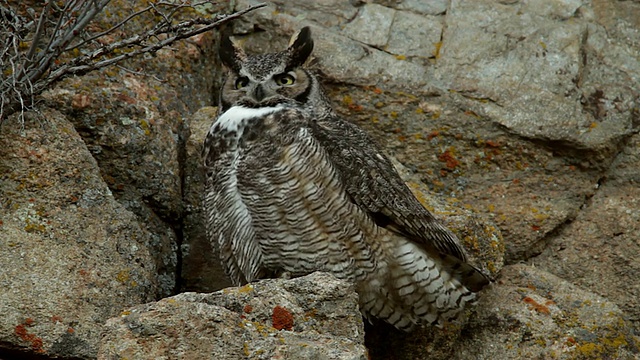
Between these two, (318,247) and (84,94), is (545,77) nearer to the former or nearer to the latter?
(318,247)

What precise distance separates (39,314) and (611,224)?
8.52 ft

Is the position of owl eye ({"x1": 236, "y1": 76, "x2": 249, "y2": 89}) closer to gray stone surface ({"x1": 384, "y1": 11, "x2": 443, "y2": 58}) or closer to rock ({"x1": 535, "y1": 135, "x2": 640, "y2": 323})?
gray stone surface ({"x1": 384, "y1": 11, "x2": 443, "y2": 58})

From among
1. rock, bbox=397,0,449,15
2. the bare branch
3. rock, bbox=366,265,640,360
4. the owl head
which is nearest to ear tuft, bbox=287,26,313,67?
the owl head

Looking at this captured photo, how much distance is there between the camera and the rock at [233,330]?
281 cm

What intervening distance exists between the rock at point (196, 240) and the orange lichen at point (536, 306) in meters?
1.36

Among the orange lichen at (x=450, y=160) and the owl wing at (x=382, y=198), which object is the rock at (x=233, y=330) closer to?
the owl wing at (x=382, y=198)

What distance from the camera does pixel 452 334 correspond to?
405 centimetres

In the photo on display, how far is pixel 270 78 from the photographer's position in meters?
4.17

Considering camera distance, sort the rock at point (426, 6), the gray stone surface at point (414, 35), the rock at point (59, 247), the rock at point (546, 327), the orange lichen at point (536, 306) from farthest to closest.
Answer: the rock at point (426, 6) → the gray stone surface at point (414, 35) → the orange lichen at point (536, 306) → the rock at point (546, 327) → the rock at point (59, 247)

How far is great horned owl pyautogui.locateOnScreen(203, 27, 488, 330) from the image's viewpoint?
379 cm

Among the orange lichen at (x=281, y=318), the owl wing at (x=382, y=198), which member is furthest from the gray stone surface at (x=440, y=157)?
the orange lichen at (x=281, y=318)

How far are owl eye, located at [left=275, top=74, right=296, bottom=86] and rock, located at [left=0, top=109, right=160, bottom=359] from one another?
33.7 inches

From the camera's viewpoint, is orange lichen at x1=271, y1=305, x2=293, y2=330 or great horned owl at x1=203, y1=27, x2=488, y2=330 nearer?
orange lichen at x1=271, y1=305, x2=293, y2=330

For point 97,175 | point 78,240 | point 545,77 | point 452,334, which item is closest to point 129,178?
point 97,175
